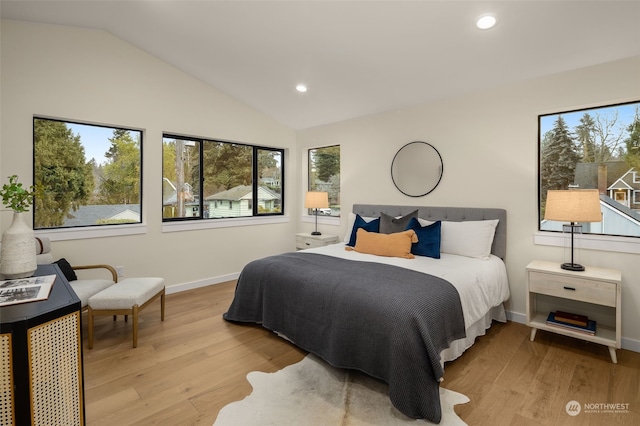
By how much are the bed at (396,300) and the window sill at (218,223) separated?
59.6 inches

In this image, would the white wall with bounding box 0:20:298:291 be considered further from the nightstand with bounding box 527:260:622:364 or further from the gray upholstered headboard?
the nightstand with bounding box 527:260:622:364

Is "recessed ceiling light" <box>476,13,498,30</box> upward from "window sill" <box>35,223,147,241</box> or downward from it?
upward

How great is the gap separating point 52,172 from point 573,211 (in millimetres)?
4849

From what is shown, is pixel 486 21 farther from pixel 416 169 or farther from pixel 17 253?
pixel 17 253

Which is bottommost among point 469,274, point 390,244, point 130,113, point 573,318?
point 573,318

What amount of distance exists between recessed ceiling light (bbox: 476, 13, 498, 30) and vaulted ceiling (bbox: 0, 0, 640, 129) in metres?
0.04

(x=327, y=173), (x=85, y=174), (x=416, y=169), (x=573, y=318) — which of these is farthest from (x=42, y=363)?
(x=327, y=173)

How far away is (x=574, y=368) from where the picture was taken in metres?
2.41

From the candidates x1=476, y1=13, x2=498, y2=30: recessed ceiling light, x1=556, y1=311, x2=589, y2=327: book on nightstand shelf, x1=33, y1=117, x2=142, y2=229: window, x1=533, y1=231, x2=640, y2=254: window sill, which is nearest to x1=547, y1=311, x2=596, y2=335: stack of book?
x1=556, y1=311, x2=589, y2=327: book on nightstand shelf

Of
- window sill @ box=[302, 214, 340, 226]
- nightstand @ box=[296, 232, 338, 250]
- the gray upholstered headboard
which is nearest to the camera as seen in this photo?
the gray upholstered headboard

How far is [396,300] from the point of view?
6.80ft

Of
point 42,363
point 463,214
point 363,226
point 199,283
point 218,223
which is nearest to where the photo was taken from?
point 42,363

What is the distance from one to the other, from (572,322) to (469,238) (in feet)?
3.45

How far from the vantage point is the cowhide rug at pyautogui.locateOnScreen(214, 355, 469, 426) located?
1835 mm
